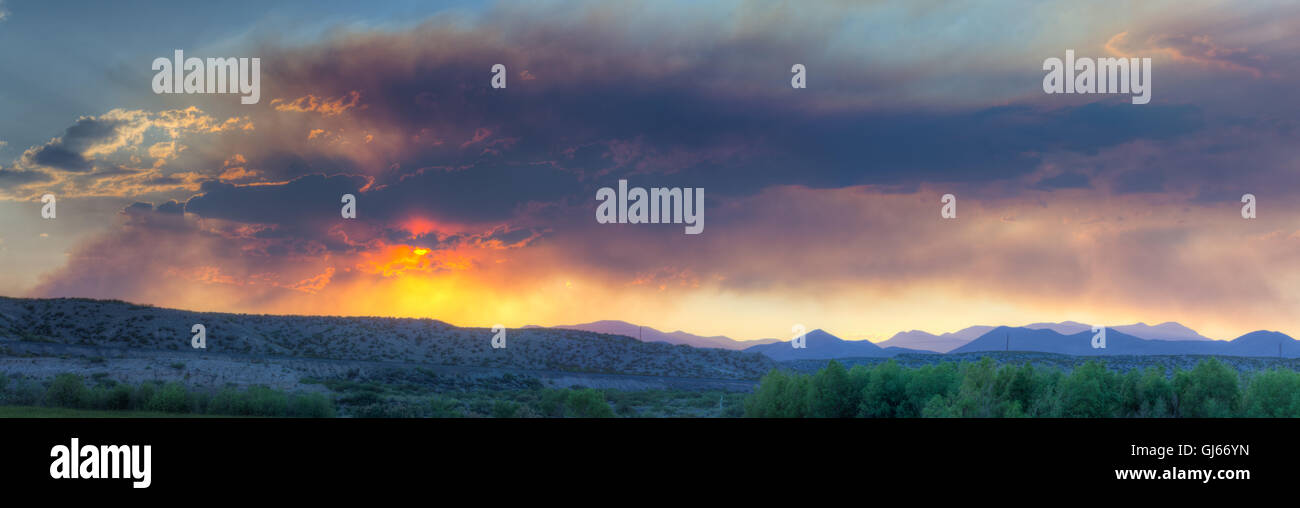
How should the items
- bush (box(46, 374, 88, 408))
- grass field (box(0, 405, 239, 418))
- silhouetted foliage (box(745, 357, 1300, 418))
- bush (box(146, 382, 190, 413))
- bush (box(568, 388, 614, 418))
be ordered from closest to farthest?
silhouetted foliage (box(745, 357, 1300, 418)) → grass field (box(0, 405, 239, 418)) → bush (box(146, 382, 190, 413)) → bush (box(46, 374, 88, 408)) → bush (box(568, 388, 614, 418))

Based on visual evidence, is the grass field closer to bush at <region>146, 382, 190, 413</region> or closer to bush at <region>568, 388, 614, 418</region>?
bush at <region>146, 382, 190, 413</region>

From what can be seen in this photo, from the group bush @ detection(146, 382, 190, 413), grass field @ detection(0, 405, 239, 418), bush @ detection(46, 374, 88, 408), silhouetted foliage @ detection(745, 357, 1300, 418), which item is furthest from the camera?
bush @ detection(46, 374, 88, 408)

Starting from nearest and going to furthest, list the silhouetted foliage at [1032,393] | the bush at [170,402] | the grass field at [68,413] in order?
the silhouetted foliage at [1032,393], the grass field at [68,413], the bush at [170,402]

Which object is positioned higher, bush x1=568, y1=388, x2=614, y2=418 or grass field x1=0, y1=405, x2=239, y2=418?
grass field x1=0, y1=405, x2=239, y2=418

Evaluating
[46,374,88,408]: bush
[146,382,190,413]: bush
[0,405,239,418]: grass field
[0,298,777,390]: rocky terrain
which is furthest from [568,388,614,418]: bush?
[0,298,777,390]: rocky terrain

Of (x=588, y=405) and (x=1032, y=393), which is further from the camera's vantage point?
(x=588, y=405)

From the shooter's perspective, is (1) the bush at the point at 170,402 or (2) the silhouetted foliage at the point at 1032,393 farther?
(1) the bush at the point at 170,402

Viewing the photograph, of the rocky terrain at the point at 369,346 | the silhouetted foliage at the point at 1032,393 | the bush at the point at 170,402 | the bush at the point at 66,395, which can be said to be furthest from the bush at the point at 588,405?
the rocky terrain at the point at 369,346

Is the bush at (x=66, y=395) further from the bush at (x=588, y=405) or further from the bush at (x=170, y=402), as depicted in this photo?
the bush at (x=588, y=405)

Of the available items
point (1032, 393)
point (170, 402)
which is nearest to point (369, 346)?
point (170, 402)

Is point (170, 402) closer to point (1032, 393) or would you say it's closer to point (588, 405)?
point (588, 405)

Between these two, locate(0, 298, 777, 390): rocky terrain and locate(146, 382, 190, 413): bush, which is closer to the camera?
locate(146, 382, 190, 413): bush

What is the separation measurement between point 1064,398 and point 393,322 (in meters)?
106
